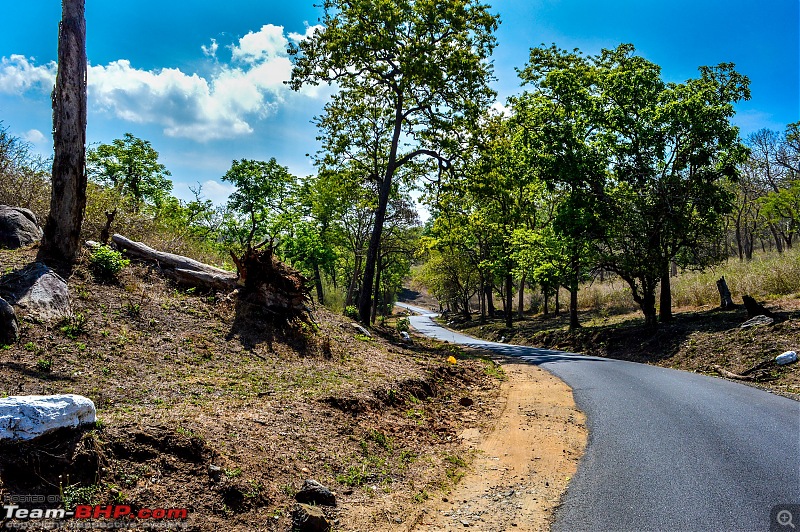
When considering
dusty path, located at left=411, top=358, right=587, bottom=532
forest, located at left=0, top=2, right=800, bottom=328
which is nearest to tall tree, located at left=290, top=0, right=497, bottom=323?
forest, located at left=0, top=2, right=800, bottom=328

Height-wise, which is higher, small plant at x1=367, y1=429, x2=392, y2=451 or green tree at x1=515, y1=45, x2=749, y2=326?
green tree at x1=515, y1=45, x2=749, y2=326

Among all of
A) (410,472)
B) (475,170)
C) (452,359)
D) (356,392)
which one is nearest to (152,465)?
(410,472)

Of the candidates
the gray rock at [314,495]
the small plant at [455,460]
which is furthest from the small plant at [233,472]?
the small plant at [455,460]

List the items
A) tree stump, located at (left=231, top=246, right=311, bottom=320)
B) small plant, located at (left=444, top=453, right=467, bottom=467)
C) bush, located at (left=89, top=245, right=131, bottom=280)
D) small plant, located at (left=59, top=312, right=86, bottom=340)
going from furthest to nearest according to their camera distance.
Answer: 1. tree stump, located at (left=231, top=246, right=311, bottom=320)
2. bush, located at (left=89, top=245, right=131, bottom=280)
3. small plant, located at (left=59, top=312, right=86, bottom=340)
4. small plant, located at (left=444, top=453, right=467, bottom=467)

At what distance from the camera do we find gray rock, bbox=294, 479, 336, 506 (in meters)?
4.84

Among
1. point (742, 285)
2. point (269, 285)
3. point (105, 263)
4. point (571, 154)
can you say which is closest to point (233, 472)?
point (105, 263)

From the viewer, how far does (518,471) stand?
21.0 ft

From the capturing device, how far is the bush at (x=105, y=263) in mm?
9102

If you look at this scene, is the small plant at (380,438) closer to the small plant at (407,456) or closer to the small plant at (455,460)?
the small plant at (407,456)

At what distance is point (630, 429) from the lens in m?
7.59

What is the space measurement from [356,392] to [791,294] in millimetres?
19589

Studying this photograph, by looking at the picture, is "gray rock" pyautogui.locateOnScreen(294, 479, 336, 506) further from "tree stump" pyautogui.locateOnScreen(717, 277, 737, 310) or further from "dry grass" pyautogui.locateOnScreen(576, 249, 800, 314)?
"dry grass" pyautogui.locateOnScreen(576, 249, 800, 314)

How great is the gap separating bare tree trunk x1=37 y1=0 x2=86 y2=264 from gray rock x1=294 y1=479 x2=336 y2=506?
279 inches

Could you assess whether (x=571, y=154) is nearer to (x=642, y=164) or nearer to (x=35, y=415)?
(x=642, y=164)
